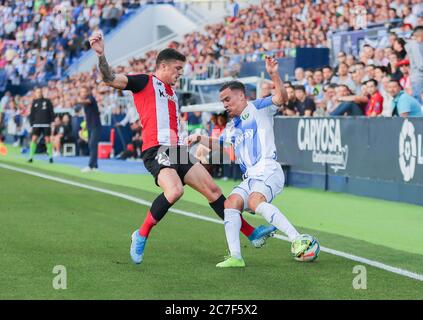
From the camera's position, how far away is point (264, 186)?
10.6m

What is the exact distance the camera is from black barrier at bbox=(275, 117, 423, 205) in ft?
57.4

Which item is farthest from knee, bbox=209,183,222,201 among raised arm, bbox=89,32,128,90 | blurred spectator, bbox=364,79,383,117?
blurred spectator, bbox=364,79,383,117

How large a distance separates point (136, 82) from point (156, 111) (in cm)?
36

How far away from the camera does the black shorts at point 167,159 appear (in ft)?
34.3

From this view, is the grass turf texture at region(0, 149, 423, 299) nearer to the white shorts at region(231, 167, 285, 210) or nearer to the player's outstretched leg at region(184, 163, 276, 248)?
the player's outstretched leg at region(184, 163, 276, 248)

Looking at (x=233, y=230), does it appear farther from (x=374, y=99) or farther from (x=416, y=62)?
(x=416, y=62)

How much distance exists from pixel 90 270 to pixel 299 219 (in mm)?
6338

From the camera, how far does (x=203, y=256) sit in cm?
1094

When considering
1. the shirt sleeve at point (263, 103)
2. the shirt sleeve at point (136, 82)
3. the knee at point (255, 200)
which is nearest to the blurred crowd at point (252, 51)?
the shirt sleeve at point (263, 103)

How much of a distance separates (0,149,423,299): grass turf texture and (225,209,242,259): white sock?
0.79 feet

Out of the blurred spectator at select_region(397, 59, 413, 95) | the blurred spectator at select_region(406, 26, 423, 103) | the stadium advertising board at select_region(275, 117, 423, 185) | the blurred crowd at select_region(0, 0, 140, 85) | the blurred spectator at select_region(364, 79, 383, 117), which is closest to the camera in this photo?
the stadium advertising board at select_region(275, 117, 423, 185)
